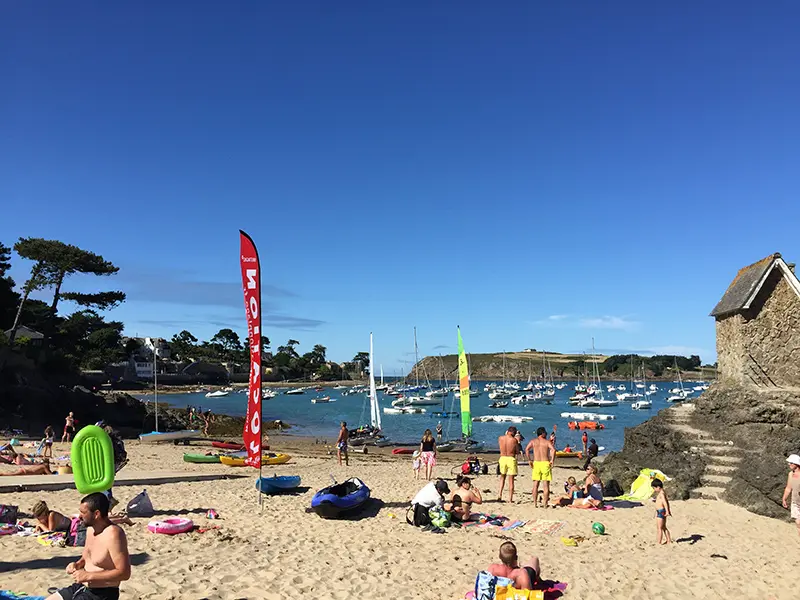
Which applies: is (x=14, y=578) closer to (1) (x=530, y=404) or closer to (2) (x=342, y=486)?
(2) (x=342, y=486)

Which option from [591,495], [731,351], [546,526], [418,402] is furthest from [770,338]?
[418,402]

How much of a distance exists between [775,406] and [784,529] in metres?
5.72

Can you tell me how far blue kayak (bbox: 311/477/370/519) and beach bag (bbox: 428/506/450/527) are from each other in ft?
5.75

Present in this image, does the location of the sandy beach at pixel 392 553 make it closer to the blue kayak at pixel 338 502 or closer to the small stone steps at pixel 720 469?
the blue kayak at pixel 338 502

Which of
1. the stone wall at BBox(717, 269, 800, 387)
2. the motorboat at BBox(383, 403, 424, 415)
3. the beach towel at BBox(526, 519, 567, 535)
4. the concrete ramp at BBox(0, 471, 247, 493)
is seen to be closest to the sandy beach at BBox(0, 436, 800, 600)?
the beach towel at BBox(526, 519, 567, 535)

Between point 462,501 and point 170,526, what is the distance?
607 centimetres

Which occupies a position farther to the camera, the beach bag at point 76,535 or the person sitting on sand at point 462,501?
the person sitting on sand at point 462,501

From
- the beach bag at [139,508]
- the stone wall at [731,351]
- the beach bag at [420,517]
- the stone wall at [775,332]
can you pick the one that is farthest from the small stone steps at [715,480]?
the beach bag at [139,508]

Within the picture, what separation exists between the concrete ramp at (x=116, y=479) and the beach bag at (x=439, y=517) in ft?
28.5

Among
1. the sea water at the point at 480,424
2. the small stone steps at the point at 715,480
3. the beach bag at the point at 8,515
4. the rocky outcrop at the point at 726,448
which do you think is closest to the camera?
the beach bag at the point at 8,515

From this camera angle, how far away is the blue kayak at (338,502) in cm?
1146

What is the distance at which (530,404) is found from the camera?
278 feet

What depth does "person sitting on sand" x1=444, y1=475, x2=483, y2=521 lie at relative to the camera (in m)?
11.4

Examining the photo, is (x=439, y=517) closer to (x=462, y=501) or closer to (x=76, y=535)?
(x=462, y=501)
